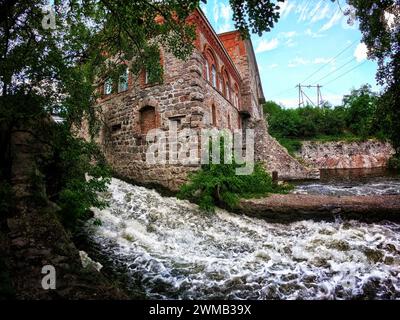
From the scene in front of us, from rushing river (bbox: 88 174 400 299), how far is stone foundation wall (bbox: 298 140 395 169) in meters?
23.6

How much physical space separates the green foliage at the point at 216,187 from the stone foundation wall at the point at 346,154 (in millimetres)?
21612

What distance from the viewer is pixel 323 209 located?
7863 millimetres

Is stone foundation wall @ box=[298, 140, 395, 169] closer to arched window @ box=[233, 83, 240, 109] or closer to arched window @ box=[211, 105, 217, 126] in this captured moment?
arched window @ box=[233, 83, 240, 109]

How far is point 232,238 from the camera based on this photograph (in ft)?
22.1

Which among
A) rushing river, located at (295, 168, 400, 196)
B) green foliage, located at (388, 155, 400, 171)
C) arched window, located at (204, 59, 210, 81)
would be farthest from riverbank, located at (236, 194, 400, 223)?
arched window, located at (204, 59, 210, 81)

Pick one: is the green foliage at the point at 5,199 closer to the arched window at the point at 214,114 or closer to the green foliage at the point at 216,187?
the green foliage at the point at 216,187

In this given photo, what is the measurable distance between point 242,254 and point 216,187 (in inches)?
146

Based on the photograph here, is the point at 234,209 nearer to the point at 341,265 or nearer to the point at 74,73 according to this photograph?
the point at 341,265

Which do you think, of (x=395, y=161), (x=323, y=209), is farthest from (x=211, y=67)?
(x=395, y=161)

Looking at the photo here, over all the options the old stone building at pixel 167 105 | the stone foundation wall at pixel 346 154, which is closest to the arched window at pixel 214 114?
the old stone building at pixel 167 105

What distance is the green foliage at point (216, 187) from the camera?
8.82 m
